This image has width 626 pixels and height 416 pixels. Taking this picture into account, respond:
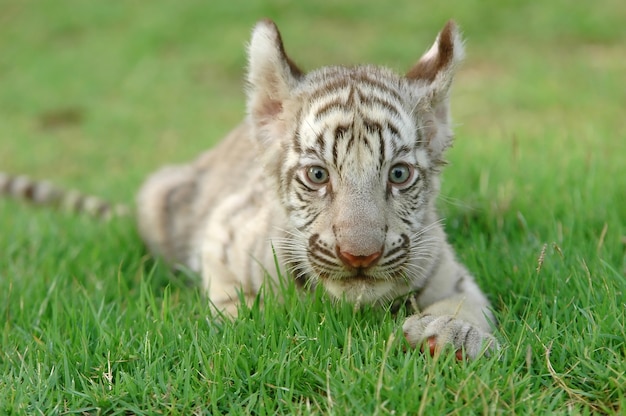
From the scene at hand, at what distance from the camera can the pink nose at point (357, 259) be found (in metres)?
3.11

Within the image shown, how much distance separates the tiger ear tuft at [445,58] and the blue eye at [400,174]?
0.51 meters

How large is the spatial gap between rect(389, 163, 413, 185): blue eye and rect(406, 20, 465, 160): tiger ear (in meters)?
0.29

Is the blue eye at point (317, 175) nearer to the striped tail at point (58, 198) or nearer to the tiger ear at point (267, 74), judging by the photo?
the tiger ear at point (267, 74)

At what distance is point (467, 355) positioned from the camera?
2.99 meters

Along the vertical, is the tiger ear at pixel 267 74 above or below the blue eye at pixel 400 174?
above

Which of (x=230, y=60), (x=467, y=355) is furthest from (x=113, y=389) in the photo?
(x=230, y=60)

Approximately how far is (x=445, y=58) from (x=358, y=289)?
1.16 meters

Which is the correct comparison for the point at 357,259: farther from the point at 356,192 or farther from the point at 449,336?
the point at 449,336

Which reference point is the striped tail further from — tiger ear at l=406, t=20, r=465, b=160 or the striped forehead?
tiger ear at l=406, t=20, r=465, b=160

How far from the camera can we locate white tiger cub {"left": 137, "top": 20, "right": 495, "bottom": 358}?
3.18 m

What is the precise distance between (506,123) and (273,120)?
4.68 metres

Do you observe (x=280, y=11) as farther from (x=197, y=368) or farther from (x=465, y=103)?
(x=197, y=368)

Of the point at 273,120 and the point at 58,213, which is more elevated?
the point at 273,120

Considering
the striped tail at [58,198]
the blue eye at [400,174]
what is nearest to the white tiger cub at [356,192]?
the blue eye at [400,174]
